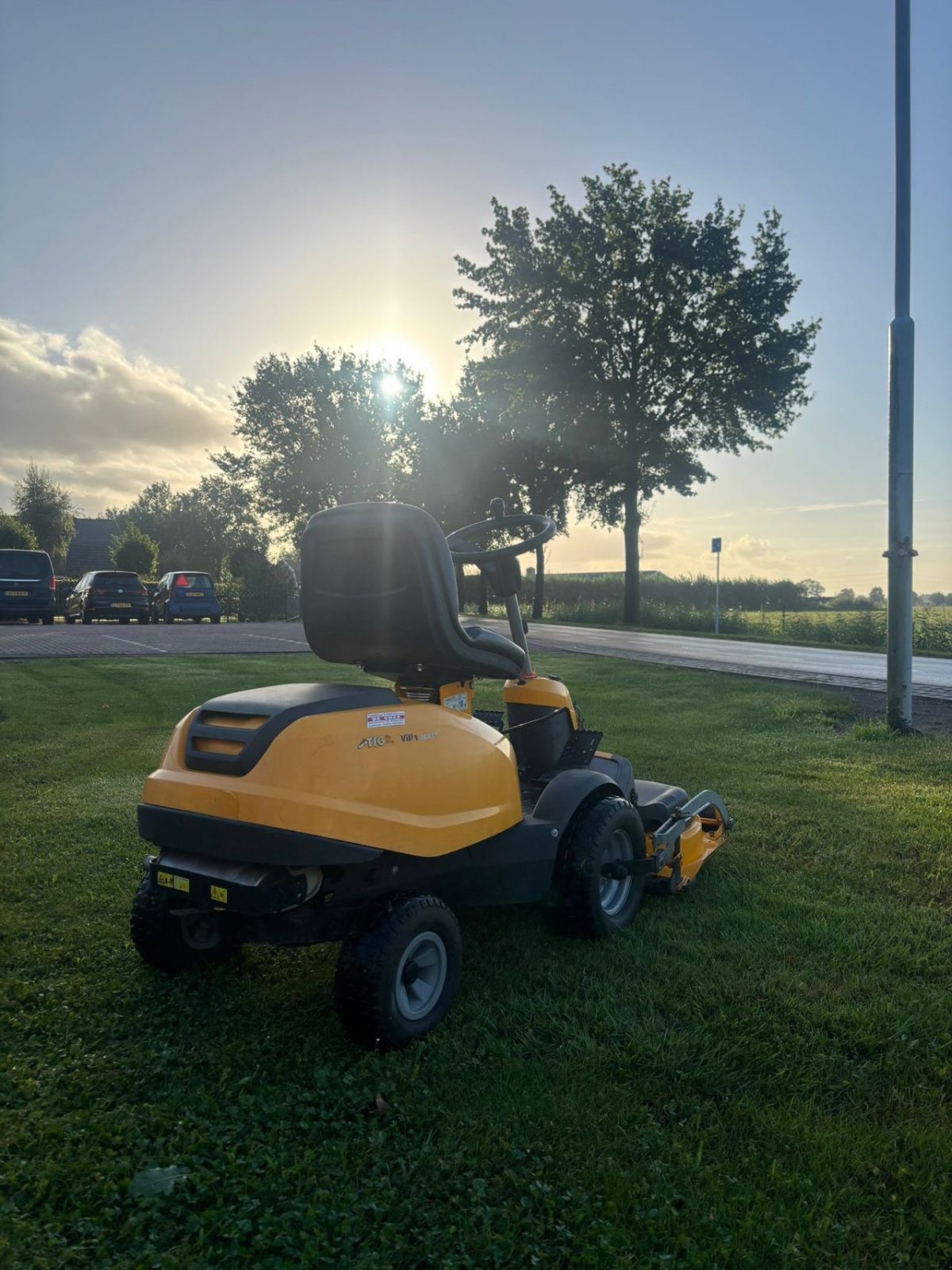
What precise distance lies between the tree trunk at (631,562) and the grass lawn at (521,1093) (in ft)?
92.0

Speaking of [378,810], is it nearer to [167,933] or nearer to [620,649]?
[167,933]

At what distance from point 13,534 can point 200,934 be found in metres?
45.2

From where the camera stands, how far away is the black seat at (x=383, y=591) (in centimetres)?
310

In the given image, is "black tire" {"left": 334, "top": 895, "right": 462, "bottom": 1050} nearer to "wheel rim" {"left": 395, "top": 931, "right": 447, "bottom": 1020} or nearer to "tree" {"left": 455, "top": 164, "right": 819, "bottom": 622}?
"wheel rim" {"left": 395, "top": 931, "right": 447, "bottom": 1020}

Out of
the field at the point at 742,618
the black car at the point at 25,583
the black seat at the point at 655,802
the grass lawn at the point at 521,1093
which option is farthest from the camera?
the field at the point at 742,618

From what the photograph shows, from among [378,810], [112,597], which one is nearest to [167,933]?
[378,810]

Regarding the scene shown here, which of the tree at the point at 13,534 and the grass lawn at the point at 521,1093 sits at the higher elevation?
the tree at the point at 13,534

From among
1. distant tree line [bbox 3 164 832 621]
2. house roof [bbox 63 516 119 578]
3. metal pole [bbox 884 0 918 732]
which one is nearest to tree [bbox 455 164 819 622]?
distant tree line [bbox 3 164 832 621]

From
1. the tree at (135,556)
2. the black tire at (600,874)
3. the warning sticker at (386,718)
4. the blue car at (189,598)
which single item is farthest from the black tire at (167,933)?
the tree at (135,556)

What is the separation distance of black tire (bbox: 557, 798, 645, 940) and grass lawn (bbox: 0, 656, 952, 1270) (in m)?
0.11

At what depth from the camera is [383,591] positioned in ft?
10.3

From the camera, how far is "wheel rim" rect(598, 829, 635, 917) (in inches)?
150

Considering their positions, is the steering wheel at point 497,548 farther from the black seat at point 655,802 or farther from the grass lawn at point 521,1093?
the grass lawn at point 521,1093

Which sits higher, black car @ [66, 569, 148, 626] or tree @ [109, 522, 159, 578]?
tree @ [109, 522, 159, 578]
